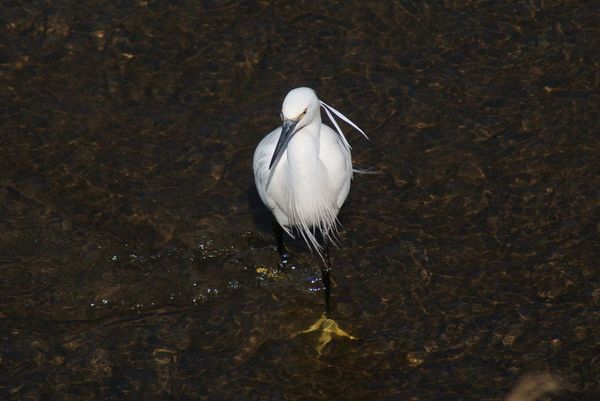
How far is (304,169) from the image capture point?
559cm

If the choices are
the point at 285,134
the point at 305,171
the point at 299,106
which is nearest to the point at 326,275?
the point at 305,171

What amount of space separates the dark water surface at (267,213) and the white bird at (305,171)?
586 millimetres

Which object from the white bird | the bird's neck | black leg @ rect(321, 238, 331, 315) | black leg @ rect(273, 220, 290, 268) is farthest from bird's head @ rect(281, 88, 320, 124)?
black leg @ rect(273, 220, 290, 268)

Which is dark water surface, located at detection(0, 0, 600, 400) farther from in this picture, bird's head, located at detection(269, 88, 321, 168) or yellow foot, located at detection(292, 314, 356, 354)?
bird's head, located at detection(269, 88, 321, 168)

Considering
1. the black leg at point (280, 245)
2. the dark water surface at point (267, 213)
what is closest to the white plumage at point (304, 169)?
the black leg at point (280, 245)

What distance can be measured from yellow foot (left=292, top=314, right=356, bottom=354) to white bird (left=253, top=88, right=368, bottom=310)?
16 centimetres

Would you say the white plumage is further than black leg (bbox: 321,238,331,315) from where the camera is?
No

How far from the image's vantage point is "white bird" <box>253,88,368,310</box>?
5309mm

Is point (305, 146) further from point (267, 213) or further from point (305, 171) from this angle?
point (267, 213)

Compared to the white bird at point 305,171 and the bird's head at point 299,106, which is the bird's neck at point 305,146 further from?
the bird's head at point 299,106

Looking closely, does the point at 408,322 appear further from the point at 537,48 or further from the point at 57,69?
the point at 57,69

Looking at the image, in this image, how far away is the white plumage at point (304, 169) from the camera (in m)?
5.30

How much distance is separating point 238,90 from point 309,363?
8.90ft

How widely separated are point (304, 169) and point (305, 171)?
2 cm
